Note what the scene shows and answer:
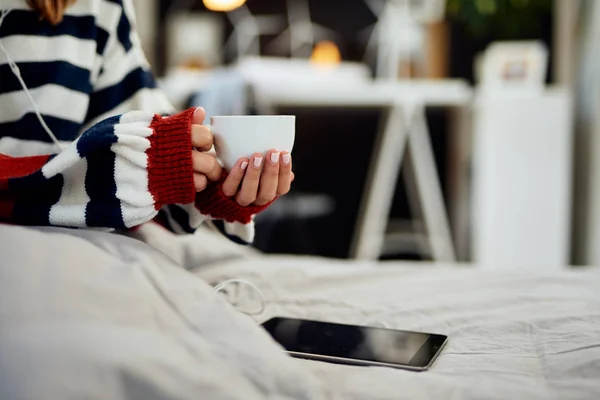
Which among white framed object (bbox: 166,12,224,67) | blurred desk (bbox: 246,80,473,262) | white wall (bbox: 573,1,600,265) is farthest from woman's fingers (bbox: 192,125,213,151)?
white framed object (bbox: 166,12,224,67)

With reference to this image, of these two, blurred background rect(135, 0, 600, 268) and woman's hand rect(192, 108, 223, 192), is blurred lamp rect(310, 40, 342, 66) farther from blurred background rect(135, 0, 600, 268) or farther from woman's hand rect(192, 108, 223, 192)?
woman's hand rect(192, 108, 223, 192)

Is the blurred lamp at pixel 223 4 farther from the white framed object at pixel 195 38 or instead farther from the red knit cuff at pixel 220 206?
the red knit cuff at pixel 220 206

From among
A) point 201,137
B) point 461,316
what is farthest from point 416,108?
point 201,137

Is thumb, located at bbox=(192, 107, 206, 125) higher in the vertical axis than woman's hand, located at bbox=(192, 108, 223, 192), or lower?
higher

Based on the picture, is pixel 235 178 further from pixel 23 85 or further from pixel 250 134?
pixel 23 85

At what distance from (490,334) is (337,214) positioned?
2480 millimetres

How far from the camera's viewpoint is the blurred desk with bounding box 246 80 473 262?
2.22 metres

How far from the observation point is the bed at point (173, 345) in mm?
396

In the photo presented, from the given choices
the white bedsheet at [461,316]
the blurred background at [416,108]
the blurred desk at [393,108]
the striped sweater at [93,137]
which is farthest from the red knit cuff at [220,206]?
the blurred desk at [393,108]

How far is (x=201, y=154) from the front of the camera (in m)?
0.60

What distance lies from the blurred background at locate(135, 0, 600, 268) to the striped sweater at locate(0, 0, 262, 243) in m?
1.01

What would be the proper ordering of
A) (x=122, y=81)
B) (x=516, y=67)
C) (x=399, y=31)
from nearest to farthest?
(x=122, y=81)
(x=516, y=67)
(x=399, y=31)

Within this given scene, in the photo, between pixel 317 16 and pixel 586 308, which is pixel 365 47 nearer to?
pixel 317 16

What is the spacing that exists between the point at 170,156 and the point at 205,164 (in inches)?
1.7
